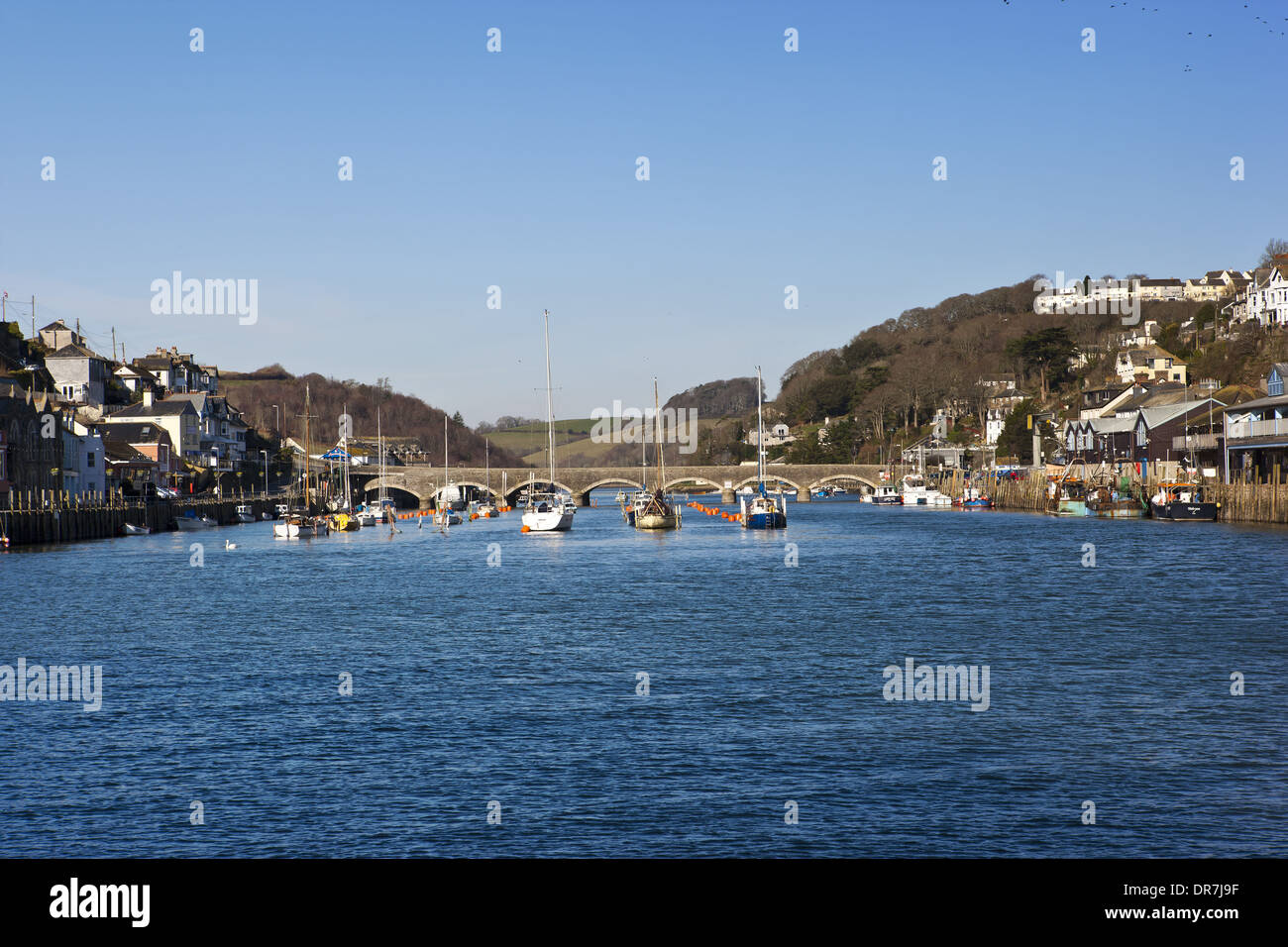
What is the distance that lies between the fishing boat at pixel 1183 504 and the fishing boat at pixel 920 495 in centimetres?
4792

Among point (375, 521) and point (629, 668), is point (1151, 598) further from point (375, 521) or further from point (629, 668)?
point (375, 521)

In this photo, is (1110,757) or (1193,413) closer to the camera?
(1110,757)

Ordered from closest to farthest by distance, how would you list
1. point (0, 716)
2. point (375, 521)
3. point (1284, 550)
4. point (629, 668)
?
point (0, 716) < point (629, 668) < point (1284, 550) < point (375, 521)

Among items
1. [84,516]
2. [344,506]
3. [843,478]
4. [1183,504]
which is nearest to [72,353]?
[344,506]

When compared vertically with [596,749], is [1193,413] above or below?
above

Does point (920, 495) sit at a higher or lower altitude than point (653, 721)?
higher

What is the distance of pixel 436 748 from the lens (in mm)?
22172

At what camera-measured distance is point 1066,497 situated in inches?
4818

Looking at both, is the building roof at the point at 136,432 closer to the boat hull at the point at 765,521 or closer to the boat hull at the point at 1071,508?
the boat hull at the point at 765,521

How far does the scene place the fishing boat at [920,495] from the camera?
153125 millimetres

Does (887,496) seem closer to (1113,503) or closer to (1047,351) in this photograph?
(1047,351)

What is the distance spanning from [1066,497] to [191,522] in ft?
285
